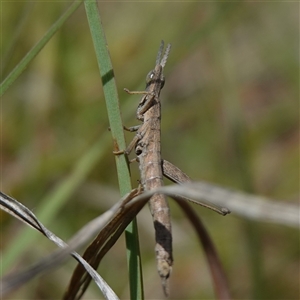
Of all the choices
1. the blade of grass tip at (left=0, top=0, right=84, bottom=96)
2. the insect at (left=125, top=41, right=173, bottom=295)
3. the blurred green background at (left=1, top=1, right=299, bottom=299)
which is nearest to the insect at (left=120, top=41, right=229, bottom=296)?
the insect at (left=125, top=41, right=173, bottom=295)

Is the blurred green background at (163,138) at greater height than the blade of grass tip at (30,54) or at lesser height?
greater

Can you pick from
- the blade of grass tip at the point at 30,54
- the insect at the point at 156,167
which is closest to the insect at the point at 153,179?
the insect at the point at 156,167

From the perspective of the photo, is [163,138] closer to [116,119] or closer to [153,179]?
[153,179]

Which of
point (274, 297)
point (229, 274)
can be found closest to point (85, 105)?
point (229, 274)

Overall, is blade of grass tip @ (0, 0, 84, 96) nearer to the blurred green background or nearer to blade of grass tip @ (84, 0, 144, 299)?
blade of grass tip @ (84, 0, 144, 299)

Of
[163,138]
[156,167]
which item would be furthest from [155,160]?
[163,138]

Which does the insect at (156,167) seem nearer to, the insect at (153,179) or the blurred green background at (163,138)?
the insect at (153,179)
